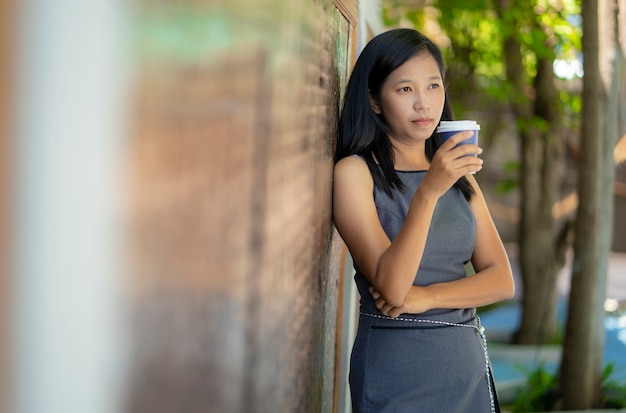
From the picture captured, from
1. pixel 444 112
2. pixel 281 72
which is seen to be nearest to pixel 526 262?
pixel 444 112

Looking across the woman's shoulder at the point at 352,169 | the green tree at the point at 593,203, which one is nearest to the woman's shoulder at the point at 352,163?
the woman's shoulder at the point at 352,169

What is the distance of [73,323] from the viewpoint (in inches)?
24.8

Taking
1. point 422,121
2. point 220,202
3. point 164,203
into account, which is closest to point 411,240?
point 422,121

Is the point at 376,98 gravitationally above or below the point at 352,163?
above

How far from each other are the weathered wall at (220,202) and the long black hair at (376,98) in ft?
1.88

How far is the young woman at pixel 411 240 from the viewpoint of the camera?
6.50 ft

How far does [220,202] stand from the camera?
0.94 m

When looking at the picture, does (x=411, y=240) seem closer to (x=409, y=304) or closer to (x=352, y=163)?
(x=409, y=304)

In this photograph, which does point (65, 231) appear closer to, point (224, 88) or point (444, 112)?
point (224, 88)

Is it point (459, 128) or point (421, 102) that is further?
point (421, 102)

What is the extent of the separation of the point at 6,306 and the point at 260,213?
24.4 inches

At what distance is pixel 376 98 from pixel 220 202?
4.62 ft

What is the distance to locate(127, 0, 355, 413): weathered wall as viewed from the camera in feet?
2.41

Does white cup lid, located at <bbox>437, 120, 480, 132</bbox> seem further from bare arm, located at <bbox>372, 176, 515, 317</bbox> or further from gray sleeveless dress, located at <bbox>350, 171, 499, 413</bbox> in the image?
bare arm, located at <bbox>372, 176, 515, 317</bbox>
